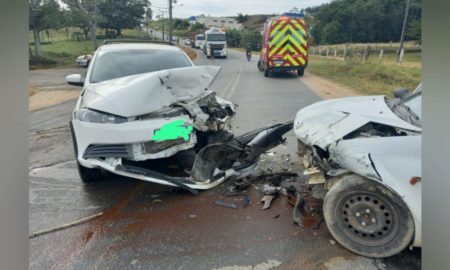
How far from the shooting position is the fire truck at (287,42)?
17609 mm

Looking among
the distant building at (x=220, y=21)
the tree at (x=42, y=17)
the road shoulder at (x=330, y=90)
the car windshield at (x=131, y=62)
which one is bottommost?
the road shoulder at (x=330, y=90)

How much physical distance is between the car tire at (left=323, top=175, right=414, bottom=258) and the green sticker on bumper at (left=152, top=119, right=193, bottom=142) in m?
1.73

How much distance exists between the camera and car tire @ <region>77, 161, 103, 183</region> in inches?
176

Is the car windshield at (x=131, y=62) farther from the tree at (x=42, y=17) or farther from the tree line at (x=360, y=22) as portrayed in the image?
the tree at (x=42, y=17)

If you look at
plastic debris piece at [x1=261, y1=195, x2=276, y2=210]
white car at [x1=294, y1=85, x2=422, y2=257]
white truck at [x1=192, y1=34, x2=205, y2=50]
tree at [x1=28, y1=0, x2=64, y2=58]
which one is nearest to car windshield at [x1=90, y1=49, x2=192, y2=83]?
plastic debris piece at [x1=261, y1=195, x2=276, y2=210]

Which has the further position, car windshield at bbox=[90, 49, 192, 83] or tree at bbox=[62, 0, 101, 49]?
tree at bbox=[62, 0, 101, 49]

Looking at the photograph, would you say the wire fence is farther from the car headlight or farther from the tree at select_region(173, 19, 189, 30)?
the tree at select_region(173, 19, 189, 30)

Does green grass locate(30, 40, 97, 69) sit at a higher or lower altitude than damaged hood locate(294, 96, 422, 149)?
lower

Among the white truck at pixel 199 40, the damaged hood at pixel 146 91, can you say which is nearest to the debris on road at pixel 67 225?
the damaged hood at pixel 146 91

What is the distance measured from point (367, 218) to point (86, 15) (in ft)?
116

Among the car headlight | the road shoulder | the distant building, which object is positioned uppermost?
the distant building

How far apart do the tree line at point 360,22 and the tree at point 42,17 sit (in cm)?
2013

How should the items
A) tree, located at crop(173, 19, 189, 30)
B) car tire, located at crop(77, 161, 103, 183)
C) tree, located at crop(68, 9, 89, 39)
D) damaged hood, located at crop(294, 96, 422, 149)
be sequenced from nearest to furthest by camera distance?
1. damaged hood, located at crop(294, 96, 422, 149)
2. car tire, located at crop(77, 161, 103, 183)
3. tree, located at crop(68, 9, 89, 39)
4. tree, located at crop(173, 19, 189, 30)
